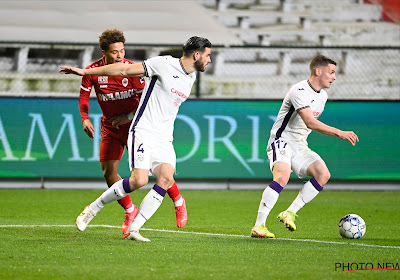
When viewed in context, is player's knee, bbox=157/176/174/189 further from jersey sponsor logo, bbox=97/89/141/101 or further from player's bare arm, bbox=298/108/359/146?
player's bare arm, bbox=298/108/359/146

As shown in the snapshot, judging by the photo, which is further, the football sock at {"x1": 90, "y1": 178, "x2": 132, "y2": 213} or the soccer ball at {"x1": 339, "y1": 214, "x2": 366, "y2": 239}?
the soccer ball at {"x1": 339, "y1": 214, "x2": 366, "y2": 239}

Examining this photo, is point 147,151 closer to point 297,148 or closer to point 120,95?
point 120,95

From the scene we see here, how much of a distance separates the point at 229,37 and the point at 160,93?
44.9 ft

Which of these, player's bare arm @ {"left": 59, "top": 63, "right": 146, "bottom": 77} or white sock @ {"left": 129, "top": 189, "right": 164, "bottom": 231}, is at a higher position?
player's bare arm @ {"left": 59, "top": 63, "right": 146, "bottom": 77}

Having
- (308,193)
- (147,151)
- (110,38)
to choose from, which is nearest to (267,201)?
(308,193)

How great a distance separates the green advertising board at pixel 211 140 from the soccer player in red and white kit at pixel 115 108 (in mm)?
5397

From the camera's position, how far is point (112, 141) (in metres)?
9.20

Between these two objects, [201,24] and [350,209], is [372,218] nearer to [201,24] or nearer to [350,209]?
[350,209]

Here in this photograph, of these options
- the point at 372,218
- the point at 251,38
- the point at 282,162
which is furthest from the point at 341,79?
the point at 282,162

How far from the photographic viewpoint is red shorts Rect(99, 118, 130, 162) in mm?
9164

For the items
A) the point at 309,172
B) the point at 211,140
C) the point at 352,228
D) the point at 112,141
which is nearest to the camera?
the point at 352,228

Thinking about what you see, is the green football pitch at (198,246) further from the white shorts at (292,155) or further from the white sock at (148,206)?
the white shorts at (292,155)

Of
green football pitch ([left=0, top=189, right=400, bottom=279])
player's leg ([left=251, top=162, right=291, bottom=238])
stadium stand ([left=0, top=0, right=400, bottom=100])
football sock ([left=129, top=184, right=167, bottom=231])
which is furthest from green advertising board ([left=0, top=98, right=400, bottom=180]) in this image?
football sock ([left=129, top=184, right=167, bottom=231])

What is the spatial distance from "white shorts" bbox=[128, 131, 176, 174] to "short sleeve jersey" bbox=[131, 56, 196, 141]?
0.06 m
